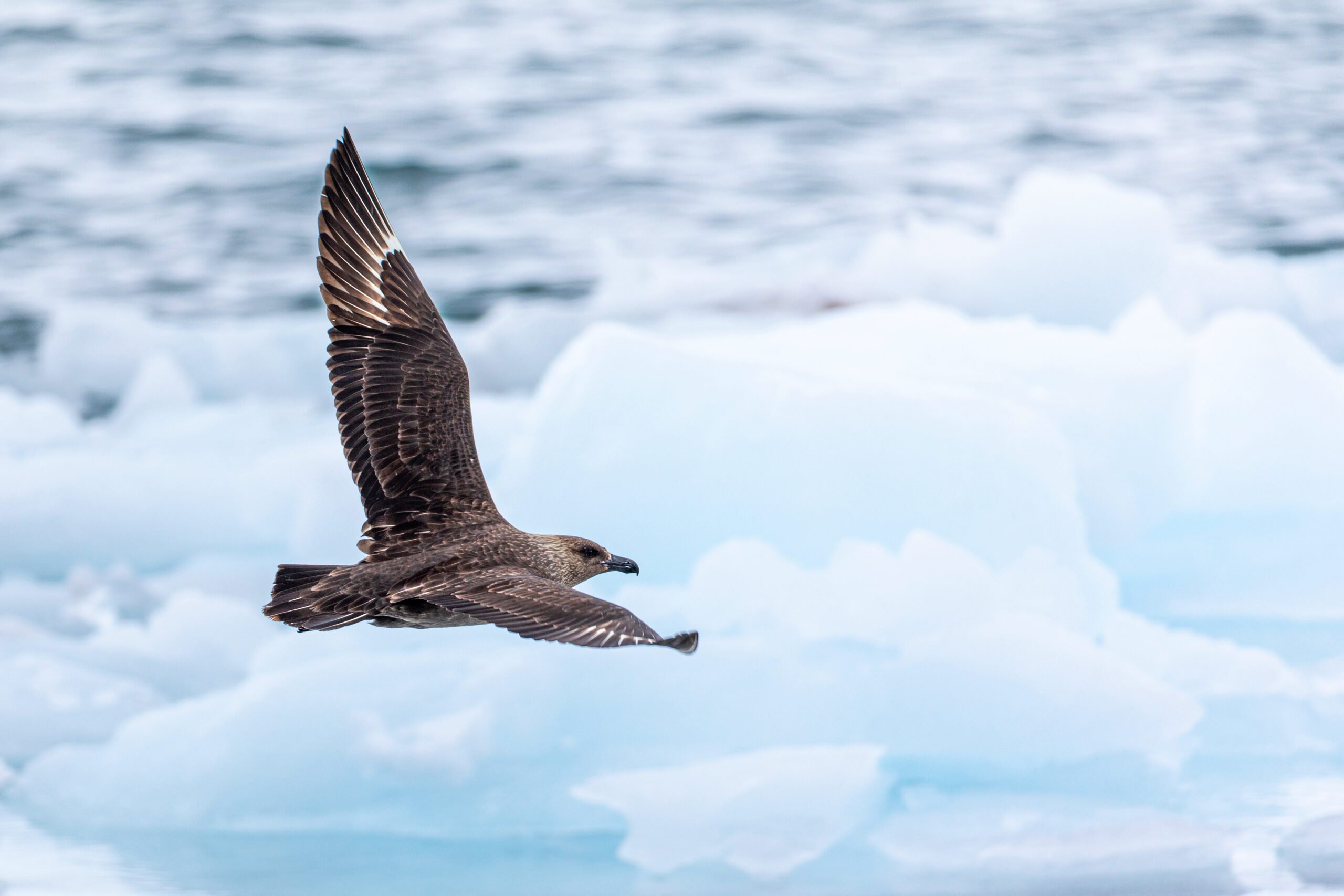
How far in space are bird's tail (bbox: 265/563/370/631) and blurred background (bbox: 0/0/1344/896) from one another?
2.36 m

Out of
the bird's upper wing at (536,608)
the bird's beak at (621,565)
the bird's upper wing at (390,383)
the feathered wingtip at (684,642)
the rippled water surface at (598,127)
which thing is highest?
the rippled water surface at (598,127)

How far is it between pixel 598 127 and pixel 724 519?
9.31 m

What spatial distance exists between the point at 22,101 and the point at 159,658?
1035 cm

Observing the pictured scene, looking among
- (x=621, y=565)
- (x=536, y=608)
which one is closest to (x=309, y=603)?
(x=536, y=608)

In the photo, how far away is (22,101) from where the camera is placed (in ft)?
55.5

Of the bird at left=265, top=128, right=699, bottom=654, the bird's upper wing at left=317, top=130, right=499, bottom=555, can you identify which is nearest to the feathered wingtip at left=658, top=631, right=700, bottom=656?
the bird at left=265, top=128, right=699, bottom=654

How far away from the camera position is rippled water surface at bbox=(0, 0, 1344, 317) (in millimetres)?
14242

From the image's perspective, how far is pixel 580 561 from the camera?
5492mm

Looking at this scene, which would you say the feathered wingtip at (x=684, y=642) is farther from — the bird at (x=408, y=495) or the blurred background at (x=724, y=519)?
the blurred background at (x=724, y=519)

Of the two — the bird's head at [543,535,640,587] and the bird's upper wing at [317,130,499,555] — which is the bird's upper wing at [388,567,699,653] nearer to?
the bird's head at [543,535,640,587]

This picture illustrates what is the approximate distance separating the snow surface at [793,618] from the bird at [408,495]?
2.16m

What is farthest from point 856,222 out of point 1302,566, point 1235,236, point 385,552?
point 385,552

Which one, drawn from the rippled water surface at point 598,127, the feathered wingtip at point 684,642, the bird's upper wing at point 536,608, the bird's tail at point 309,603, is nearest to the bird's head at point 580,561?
the bird's upper wing at point 536,608

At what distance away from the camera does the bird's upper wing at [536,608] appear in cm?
407
